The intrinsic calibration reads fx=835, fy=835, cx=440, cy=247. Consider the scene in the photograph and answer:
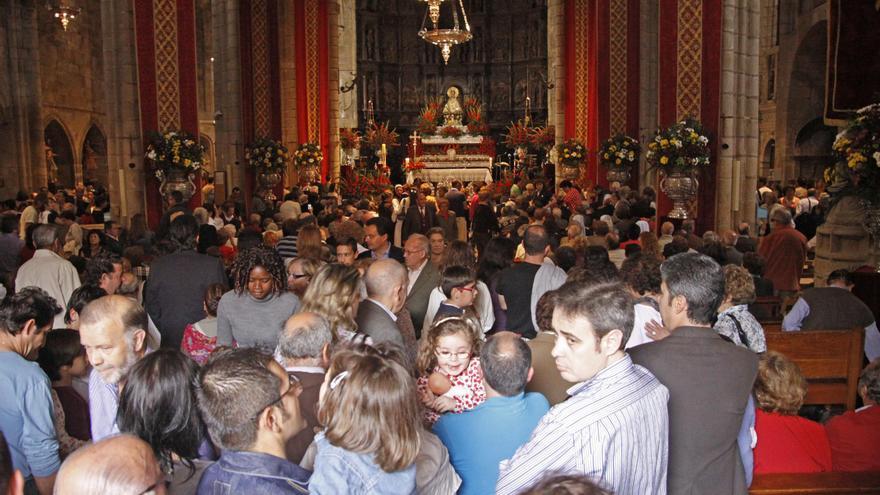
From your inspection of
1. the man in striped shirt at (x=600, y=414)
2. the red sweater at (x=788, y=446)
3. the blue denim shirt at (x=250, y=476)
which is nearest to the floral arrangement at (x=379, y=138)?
the red sweater at (x=788, y=446)

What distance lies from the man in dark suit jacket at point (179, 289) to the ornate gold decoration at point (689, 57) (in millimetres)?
8588

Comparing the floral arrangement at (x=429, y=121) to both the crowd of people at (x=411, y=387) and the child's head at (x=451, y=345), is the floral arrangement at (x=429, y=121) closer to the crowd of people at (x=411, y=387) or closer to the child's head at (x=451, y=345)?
the crowd of people at (x=411, y=387)

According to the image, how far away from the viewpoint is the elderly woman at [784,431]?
3.93 meters

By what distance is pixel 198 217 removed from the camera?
11.3 meters

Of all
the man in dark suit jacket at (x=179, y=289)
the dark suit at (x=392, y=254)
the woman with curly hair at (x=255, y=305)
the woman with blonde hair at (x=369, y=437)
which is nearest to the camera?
the woman with blonde hair at (x=369, y=437)

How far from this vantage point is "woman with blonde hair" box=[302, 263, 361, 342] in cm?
445

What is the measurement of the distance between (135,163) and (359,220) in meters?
3.70

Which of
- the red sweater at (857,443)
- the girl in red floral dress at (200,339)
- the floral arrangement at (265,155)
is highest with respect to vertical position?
the floral arrangement at (265,155)

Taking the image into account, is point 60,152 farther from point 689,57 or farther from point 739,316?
point 739,316

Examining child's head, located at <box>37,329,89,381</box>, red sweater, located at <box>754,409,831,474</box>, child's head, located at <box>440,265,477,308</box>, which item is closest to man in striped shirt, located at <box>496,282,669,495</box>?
red sweater, located at <box>754,409,831,474</box>

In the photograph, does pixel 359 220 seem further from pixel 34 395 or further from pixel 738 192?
pixel 34 395

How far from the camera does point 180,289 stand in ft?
21.1

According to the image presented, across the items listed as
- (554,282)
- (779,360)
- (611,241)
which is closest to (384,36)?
(611,241)

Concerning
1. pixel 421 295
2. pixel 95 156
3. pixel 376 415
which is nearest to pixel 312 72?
pixel 95 156
